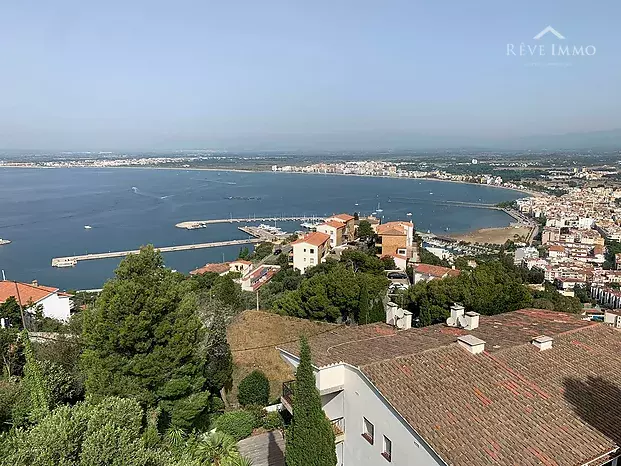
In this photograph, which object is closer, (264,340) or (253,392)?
(253,392)

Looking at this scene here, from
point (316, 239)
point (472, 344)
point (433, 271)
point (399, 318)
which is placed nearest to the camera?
point (472, 344)

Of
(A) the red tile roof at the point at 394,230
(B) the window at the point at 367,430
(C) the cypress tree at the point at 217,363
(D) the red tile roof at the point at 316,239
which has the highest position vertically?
(B) the window at the point at 367,430

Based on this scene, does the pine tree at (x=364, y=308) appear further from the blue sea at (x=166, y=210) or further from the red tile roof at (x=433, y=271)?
the blue sea at (x=166, y=210)

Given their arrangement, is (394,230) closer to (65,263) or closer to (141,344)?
(141,344)

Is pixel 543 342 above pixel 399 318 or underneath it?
above

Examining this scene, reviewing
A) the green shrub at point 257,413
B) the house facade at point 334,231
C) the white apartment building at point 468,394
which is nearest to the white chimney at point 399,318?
the white apartment building at point 468,394

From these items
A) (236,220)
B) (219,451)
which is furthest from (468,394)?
(236,220)

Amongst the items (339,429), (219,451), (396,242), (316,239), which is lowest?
(396,242)

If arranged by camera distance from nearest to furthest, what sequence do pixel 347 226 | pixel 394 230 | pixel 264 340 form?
pixel 264 340 → pixel 394 230 → pixel 347 226
